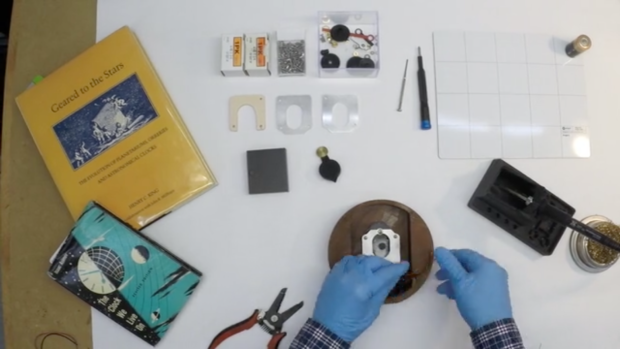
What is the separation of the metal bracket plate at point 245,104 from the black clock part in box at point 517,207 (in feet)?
1.55

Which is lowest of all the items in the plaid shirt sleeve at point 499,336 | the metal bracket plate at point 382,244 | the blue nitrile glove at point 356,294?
the plaid shirt sleeve at point 499,336

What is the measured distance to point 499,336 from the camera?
79cm

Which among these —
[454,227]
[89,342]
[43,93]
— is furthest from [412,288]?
[43,93]

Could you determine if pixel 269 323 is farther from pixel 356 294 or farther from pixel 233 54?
pixel 233 54

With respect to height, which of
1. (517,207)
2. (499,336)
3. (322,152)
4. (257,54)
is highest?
(257,54)

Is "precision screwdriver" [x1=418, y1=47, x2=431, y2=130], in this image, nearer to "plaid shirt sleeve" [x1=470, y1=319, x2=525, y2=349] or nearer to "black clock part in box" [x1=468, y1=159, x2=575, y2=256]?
"black clock part in box" [x1=468, y1=159, x2=575, y2=256]

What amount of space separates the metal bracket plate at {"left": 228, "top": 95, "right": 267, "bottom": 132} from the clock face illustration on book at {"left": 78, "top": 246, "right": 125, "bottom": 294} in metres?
0.36

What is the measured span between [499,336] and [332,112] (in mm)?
538

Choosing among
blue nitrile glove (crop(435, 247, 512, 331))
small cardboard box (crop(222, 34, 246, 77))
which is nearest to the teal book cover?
small cardboard box (crop(222, 34, 246, 77))

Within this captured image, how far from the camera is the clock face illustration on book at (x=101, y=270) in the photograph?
88 cm

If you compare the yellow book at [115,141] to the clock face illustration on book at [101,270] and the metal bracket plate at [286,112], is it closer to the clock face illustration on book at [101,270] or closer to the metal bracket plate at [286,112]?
the clock face illustration on book at [101,270]

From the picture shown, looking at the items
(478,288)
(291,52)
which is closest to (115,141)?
(291,52)

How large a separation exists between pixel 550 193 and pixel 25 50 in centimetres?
116

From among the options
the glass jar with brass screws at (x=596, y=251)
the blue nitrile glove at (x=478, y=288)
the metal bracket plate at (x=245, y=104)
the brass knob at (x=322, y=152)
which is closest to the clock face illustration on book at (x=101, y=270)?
the metal bracket plate at (x=245, y=104)
